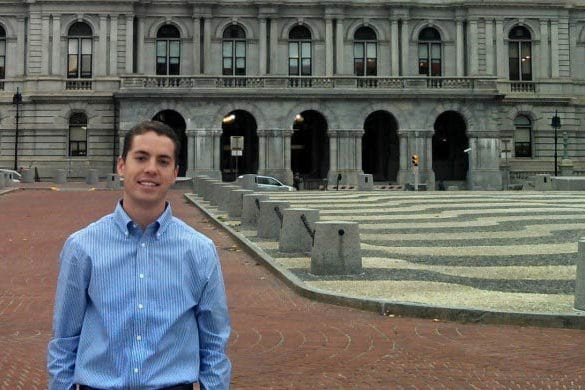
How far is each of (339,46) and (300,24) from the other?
3886 mm

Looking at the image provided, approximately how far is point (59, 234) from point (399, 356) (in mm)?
13086

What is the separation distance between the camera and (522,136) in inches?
2247

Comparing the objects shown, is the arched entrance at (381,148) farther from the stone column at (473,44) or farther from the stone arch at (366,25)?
the stone column at (473,44)

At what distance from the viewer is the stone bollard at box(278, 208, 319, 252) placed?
1416 centimetres

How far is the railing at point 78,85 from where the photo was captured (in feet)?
176

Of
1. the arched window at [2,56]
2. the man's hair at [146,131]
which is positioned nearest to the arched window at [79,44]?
the arched window at [2,56]

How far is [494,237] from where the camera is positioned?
16.5 meters

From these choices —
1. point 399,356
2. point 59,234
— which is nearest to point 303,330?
point 399,356

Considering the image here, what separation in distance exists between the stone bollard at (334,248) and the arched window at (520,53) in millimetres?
50755

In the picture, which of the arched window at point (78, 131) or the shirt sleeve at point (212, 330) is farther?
the arched window at point (78, 131)

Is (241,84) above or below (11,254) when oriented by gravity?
above

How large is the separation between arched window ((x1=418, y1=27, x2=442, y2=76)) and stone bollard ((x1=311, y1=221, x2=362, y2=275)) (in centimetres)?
4835

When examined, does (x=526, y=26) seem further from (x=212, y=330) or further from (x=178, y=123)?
(x=212, y=330)

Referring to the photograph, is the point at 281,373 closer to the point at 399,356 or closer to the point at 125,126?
the point at 399,356
